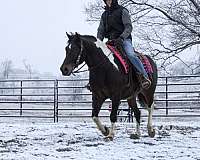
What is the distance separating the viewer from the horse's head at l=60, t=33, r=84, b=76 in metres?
6.68

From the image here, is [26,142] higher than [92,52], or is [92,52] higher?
[92,52]

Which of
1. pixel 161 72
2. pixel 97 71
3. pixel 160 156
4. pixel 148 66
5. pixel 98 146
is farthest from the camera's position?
pixel 161 72

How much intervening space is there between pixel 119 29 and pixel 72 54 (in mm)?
1358

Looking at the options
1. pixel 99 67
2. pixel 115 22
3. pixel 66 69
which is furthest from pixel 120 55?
pixel 66 69

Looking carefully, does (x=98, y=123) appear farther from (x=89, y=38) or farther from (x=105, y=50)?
(x=89, y=38)

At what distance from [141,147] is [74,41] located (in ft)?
6.75

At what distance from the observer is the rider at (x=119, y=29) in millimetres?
7492

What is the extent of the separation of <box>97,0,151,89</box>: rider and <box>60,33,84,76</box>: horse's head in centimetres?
87

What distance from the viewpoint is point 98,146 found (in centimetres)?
656

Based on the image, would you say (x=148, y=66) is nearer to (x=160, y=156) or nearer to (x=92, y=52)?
(x=92, y=52)

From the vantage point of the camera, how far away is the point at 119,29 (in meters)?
7.71

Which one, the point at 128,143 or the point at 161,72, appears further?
the point at 161,72

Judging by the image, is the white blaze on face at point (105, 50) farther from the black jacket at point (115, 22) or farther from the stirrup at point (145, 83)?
the stirrup at point (145, 83)

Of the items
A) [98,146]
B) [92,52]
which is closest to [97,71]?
[92,52]
